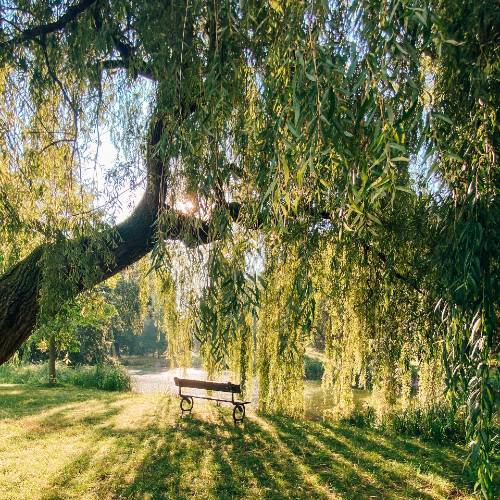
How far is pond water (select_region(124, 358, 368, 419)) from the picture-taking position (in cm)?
994

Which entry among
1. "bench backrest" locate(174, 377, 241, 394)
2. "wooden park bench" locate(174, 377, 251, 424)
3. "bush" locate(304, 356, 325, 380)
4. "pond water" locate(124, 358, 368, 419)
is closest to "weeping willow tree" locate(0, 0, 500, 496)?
"pond water" locate(124, 358, 368, 419)

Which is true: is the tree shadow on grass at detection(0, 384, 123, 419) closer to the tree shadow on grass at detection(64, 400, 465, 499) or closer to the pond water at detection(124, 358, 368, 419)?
the pond water at detection(124, 358, 368, 419)

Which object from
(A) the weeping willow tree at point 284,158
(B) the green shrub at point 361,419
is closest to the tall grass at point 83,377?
(B) the green shrub at point 361,419

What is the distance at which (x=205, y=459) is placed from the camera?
5.75 m

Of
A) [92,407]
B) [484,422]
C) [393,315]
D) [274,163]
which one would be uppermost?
[274,163]

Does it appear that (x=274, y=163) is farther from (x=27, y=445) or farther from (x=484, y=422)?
(x=27, y=445)

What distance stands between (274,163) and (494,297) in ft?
3.72

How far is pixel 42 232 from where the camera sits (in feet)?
11.2

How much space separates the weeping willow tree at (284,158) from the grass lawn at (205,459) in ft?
4.71

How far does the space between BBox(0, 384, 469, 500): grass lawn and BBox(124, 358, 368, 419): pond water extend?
969mm

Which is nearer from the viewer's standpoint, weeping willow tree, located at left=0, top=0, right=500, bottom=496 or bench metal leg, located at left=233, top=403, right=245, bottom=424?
weeping willow tree, located at left=0, top=0, right=500, bottom=496

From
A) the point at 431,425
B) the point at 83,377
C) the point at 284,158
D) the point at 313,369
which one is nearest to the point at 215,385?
the point at 431,425

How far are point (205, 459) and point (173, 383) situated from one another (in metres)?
8.79

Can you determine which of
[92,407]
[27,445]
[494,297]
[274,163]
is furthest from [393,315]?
[92,407]
